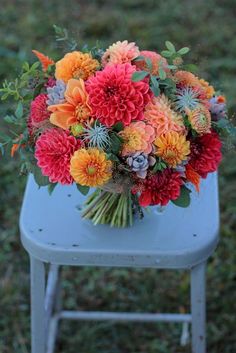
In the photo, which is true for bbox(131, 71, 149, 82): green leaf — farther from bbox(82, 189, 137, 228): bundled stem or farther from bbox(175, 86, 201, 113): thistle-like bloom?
bbox(82, 189, 137, 228): bundled stem

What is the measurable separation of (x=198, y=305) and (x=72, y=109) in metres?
0.54

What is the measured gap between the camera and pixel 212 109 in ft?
4.43

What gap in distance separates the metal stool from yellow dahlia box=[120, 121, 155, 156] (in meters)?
0.25

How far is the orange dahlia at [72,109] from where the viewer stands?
1246 mm

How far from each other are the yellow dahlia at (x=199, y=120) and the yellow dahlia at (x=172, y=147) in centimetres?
3

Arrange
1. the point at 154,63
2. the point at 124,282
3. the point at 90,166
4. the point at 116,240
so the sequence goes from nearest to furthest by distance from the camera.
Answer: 1. the point at 90,166
2. the point at 154,63
3. the point at 116,240
4. the point at 124,282

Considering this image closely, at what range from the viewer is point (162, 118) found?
4.08 ft

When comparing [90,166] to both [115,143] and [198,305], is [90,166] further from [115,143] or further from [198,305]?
[198,305]

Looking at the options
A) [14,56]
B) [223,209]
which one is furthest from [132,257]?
[14,56]

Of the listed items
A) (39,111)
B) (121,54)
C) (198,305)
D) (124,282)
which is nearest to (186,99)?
(121,54)

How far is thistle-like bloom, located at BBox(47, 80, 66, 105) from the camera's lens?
1.28m

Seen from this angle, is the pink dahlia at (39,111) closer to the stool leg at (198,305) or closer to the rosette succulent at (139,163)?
the rosette succulent at (139,163)

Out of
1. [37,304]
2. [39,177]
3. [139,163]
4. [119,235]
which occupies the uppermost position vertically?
[139,163]

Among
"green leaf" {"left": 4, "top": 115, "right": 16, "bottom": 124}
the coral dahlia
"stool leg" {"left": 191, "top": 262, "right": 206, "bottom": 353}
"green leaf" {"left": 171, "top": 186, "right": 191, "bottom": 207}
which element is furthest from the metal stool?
the coral dahlia
